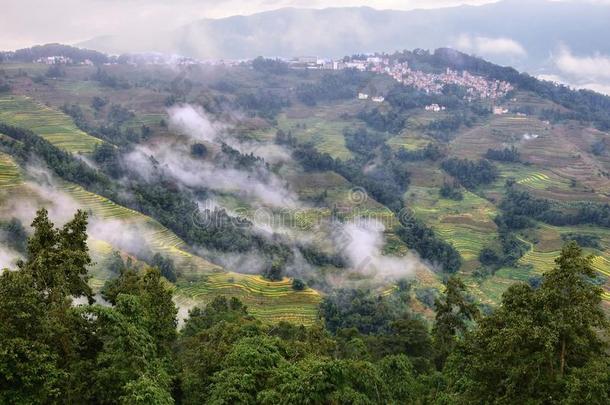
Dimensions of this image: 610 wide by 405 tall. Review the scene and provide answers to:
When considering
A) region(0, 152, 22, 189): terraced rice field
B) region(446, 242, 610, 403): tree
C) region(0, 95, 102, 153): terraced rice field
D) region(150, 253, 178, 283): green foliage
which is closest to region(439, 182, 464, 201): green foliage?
region(150, 253, 178, 283): green foliage

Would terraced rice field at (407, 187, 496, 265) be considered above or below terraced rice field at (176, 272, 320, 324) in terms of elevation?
below

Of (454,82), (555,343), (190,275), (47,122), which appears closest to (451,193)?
(190,275)

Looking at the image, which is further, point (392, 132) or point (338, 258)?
point (392, 132)

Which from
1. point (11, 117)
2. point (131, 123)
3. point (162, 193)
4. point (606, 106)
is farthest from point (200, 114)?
point (606, 106)

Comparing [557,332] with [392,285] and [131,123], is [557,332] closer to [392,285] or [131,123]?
[392,285]

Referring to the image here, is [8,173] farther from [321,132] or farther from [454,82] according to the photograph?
[454,82]

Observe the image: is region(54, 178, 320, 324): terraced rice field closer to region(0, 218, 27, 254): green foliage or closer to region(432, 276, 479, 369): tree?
region(0, 218, 27, 254): green foliage
